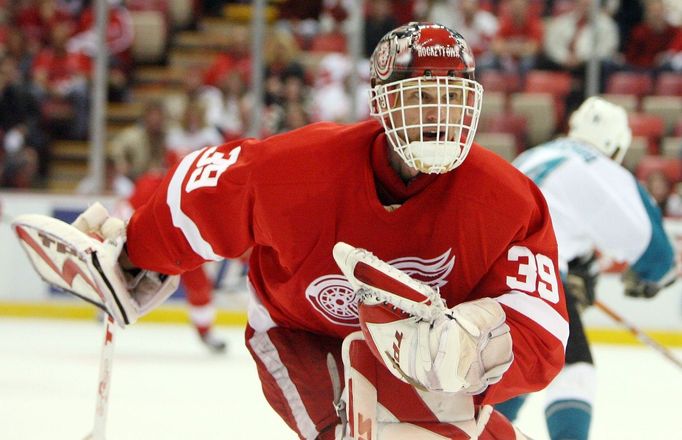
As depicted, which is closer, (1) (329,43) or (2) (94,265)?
(2) (94,265)

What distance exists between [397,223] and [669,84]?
224 inches

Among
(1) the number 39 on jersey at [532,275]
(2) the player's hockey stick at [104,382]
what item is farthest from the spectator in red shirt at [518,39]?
(1) the number 39 on jersey at [532,275]

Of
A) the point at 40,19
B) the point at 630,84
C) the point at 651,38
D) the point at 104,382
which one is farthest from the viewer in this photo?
the point at 40,19

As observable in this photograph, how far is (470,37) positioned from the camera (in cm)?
758

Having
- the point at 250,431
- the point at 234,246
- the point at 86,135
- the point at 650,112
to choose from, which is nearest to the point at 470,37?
the point at 650,112

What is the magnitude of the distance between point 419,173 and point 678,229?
4.70 metres

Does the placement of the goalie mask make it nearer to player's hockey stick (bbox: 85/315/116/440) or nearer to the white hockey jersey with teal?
player's hockey stick (bbox: 85/315/116/440)

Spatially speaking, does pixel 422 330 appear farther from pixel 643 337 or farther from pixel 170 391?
pixel 170 391

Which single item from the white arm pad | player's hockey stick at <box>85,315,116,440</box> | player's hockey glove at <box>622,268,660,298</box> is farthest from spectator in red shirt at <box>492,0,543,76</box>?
→ the white arm pad

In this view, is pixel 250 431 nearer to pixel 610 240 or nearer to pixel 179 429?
pixel 179 429

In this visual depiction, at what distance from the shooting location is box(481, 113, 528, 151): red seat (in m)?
7.06

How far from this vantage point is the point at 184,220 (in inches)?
84.9

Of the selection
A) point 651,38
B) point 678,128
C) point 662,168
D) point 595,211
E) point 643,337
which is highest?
point 595,211

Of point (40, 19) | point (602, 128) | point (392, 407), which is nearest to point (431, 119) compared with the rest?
point (392, 407)
